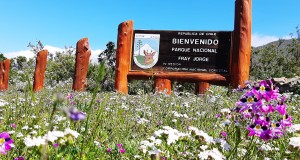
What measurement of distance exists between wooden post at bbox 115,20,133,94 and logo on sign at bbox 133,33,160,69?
24 centimetres

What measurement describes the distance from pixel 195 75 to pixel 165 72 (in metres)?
1.00

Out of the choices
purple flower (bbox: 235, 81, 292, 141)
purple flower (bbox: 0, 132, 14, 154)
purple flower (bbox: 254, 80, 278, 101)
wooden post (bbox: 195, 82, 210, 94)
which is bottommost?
purple flower (bbox: 0, 132, 14, 154)

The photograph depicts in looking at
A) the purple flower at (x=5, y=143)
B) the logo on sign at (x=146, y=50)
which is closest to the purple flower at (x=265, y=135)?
the purple flower at (x=5, y=143)

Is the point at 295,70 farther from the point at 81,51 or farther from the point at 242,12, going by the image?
the point at 81,51

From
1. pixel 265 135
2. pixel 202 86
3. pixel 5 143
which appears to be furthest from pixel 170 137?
pixel 202 86

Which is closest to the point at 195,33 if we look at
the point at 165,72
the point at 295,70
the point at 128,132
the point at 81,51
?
the point at 165,72

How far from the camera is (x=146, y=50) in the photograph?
13.1m

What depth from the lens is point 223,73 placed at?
12211 mm

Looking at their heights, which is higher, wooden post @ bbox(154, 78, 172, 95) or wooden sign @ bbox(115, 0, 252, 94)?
wooden sign @ bbox(115, 0, 252, 94)

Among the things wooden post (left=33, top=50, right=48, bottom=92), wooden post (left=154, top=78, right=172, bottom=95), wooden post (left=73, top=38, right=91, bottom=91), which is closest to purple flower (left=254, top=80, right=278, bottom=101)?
wooden post (left=154, top=78, right=172, bottom=95)

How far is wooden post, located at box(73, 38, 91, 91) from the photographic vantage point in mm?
13984

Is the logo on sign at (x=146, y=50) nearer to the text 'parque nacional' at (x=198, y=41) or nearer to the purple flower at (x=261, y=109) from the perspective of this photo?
the text 'parque nacional' at (x=198, y=41)

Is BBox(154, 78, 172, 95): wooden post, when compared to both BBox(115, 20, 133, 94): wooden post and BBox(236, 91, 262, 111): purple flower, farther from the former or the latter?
BBox(236, 91, 262, 111): purple flower

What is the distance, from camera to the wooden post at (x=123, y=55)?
13.1 metres
